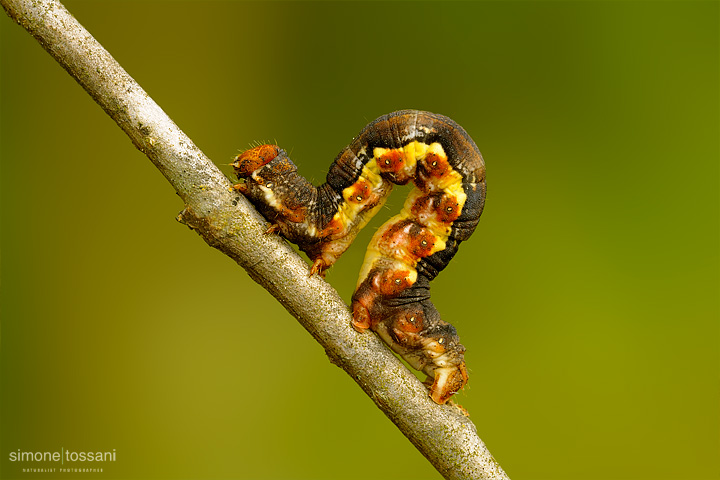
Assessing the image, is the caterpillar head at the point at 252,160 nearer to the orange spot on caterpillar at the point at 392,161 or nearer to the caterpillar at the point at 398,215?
the caterpillar at the point at 398,215

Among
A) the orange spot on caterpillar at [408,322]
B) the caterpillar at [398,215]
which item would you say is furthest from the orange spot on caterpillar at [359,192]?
the orange spot on caterpillar at [408,322]

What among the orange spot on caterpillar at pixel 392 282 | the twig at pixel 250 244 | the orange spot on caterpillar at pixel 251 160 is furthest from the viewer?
the orange spot on caterpillar at pixel 392 282

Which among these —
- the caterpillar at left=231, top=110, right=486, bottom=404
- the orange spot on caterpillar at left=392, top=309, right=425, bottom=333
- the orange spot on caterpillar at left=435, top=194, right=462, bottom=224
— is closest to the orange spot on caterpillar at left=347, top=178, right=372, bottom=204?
the caterpillar at left=231, top=110, right=486, bottom=404

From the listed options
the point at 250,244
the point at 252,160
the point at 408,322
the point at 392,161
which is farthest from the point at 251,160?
the point at 408,322

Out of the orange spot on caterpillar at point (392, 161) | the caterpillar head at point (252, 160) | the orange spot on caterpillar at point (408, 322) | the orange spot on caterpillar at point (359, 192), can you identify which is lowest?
the orange spot on caterpillar at point (408, 322)

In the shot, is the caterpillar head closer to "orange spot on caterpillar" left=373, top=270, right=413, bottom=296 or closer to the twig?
the twig

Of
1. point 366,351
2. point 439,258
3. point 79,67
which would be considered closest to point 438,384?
point 366,351

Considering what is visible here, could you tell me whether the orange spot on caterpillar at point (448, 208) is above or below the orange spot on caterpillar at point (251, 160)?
below
